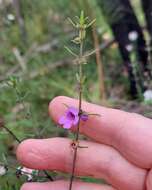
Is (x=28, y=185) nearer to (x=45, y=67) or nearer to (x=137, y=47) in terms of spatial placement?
(x=137, y=47)

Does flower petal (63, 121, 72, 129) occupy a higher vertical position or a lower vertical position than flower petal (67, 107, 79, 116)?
lower

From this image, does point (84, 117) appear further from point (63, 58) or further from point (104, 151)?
point (63, 58)

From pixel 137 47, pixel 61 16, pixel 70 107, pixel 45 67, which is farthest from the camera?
pixel 61 16

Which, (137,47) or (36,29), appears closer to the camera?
(137,47)

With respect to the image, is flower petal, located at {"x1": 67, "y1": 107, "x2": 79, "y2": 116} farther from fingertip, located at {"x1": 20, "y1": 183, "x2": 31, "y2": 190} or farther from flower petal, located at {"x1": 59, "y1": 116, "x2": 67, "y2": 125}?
fingertip, located at {"x1": 20, "y1": 183, "x2": 31, "y2": 190}

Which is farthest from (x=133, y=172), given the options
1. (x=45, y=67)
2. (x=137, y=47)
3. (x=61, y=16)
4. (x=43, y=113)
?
(x=61, y=16)

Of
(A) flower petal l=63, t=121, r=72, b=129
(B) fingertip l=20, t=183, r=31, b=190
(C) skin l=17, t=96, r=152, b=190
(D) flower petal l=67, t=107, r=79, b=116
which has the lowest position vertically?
(B) fingertip l=20, t=183, r=31, b=190

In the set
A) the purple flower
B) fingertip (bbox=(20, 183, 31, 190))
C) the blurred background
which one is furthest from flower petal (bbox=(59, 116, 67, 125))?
the blurred background

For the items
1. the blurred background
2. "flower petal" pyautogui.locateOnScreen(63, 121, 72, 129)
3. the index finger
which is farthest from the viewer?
the blurred background
